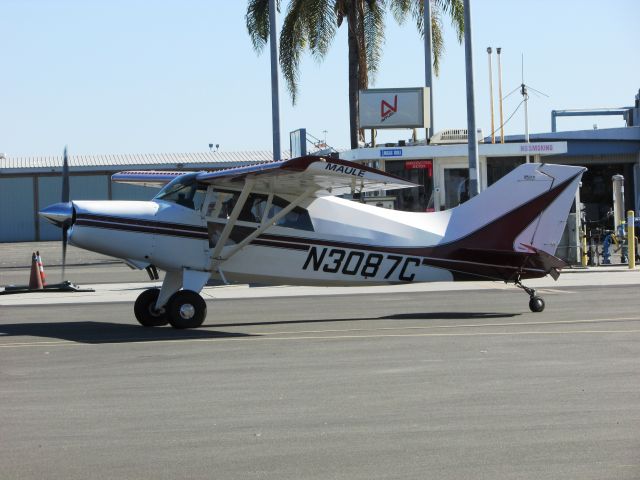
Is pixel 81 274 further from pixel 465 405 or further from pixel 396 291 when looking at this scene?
pixel 465 405

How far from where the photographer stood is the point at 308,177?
14445mm

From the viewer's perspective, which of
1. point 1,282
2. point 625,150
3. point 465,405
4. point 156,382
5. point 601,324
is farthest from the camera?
point 625,150

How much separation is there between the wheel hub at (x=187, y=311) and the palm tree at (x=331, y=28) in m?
22.7

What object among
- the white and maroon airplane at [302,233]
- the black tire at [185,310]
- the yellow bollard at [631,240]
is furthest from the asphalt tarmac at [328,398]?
the yellow bollard at [631,240]

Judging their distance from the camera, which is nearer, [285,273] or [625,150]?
[285,273]

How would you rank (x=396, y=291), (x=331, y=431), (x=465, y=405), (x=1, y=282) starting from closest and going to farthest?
Result: (x=331, y=431) → (x=465, y=405) → (x=396, y=291) → (x=1, y=282)

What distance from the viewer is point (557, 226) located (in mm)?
16156

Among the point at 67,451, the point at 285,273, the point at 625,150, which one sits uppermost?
the point at 625,150

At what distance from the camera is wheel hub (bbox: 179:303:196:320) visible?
14516 millimetres

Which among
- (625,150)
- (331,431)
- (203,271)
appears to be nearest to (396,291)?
(203,271)

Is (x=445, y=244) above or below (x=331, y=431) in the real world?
above

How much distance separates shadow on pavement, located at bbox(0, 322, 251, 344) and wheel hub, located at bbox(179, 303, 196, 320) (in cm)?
24

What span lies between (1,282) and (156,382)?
1932 centimetres

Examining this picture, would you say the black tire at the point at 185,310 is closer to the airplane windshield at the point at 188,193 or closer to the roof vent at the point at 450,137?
the airplane windshield at the point at 188,193
